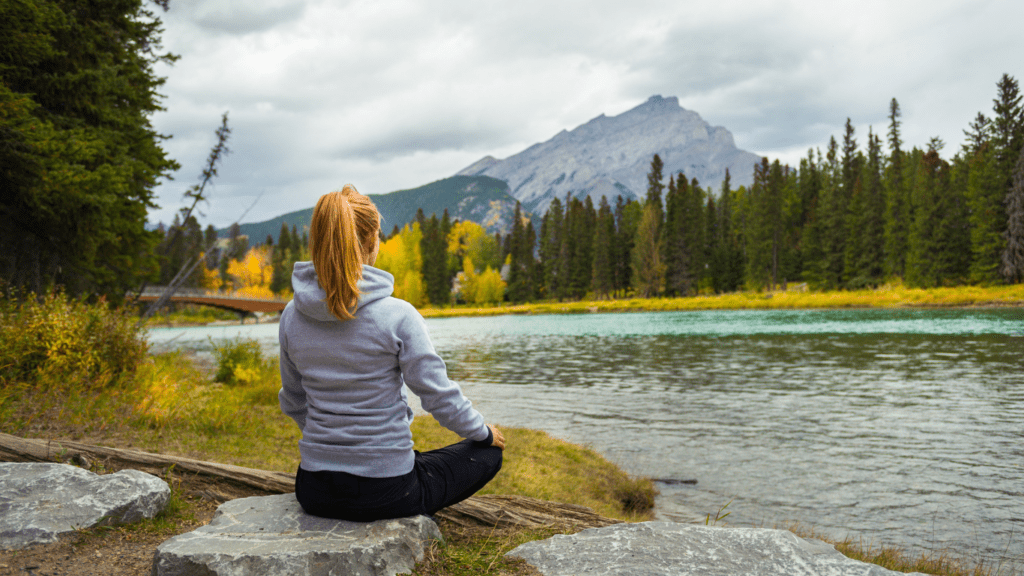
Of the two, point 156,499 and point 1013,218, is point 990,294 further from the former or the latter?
point 156,499

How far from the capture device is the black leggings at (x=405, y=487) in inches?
101

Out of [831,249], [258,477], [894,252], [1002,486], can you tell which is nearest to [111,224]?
[258,477]

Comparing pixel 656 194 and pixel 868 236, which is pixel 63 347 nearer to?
pixel 868 236

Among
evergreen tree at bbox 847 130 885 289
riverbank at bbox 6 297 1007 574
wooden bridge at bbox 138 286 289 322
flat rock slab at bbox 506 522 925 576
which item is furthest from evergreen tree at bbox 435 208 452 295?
flat rock slab at bbox 506 522 925 576

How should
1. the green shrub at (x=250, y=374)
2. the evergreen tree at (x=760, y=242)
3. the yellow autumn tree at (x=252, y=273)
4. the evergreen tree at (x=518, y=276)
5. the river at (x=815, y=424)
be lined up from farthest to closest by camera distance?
the yellow autumn tree at (x=252, y=273) < the evergreen tree at (x=518, y=276) < the evergreen tree at (x=760, y=242) < the green shrub at (x=250, y=374) < the river at (x=815, y=424)

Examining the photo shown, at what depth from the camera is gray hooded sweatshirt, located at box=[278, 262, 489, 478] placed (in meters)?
2.43

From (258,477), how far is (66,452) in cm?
139

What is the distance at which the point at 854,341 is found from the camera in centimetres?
2208

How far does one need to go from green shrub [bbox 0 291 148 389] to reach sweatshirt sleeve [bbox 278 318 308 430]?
5501mm

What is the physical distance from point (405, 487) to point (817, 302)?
175ft

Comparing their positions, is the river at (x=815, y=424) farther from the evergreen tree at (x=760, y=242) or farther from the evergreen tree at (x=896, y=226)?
the evergreen tree at (x=760, y=242)

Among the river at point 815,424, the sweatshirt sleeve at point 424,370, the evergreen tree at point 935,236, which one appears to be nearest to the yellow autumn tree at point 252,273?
the river at point 815,424

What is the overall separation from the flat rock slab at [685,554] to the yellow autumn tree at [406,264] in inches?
2701

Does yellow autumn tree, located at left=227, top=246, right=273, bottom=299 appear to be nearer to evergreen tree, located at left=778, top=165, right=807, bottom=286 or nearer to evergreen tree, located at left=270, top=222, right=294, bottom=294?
evergreen tree, located at left=270, top=222, right=294, bottom=294
